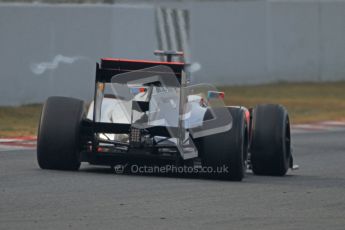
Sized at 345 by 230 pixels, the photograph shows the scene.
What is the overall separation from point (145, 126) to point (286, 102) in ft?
46.7

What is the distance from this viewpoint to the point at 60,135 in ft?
38.4

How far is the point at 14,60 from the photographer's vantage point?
20797 millimetres

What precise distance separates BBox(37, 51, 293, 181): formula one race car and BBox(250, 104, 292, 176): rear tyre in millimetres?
304

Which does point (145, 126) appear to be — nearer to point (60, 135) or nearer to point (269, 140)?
point (60, 135)

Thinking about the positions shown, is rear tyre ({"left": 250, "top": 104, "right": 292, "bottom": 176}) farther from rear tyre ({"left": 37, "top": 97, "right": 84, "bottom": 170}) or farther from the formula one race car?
rear tyre ({"left": 37, "top": 97, "right": 84, "bottom": 170})

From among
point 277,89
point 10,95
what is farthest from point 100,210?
point 277,89

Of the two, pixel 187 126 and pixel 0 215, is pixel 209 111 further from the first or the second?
pixel 0 215

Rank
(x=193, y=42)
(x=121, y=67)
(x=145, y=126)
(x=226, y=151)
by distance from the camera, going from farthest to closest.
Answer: (x=193, y=42) < (x=121, y=67) < (x=145, y=126) < (x=226, y=151)

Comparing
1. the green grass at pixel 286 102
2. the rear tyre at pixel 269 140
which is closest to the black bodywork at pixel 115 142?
the rear tyre at pixel 269 140

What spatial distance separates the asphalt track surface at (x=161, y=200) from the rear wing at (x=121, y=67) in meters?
1.04

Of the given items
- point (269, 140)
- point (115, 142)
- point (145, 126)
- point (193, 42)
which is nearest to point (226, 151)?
point (145, 126)

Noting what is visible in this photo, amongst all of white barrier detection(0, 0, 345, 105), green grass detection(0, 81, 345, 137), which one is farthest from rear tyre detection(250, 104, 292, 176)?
white barrier detection(0, 0, 345, 105)

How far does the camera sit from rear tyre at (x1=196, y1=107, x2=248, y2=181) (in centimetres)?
1144

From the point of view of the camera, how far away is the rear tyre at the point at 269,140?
40.6 ft
